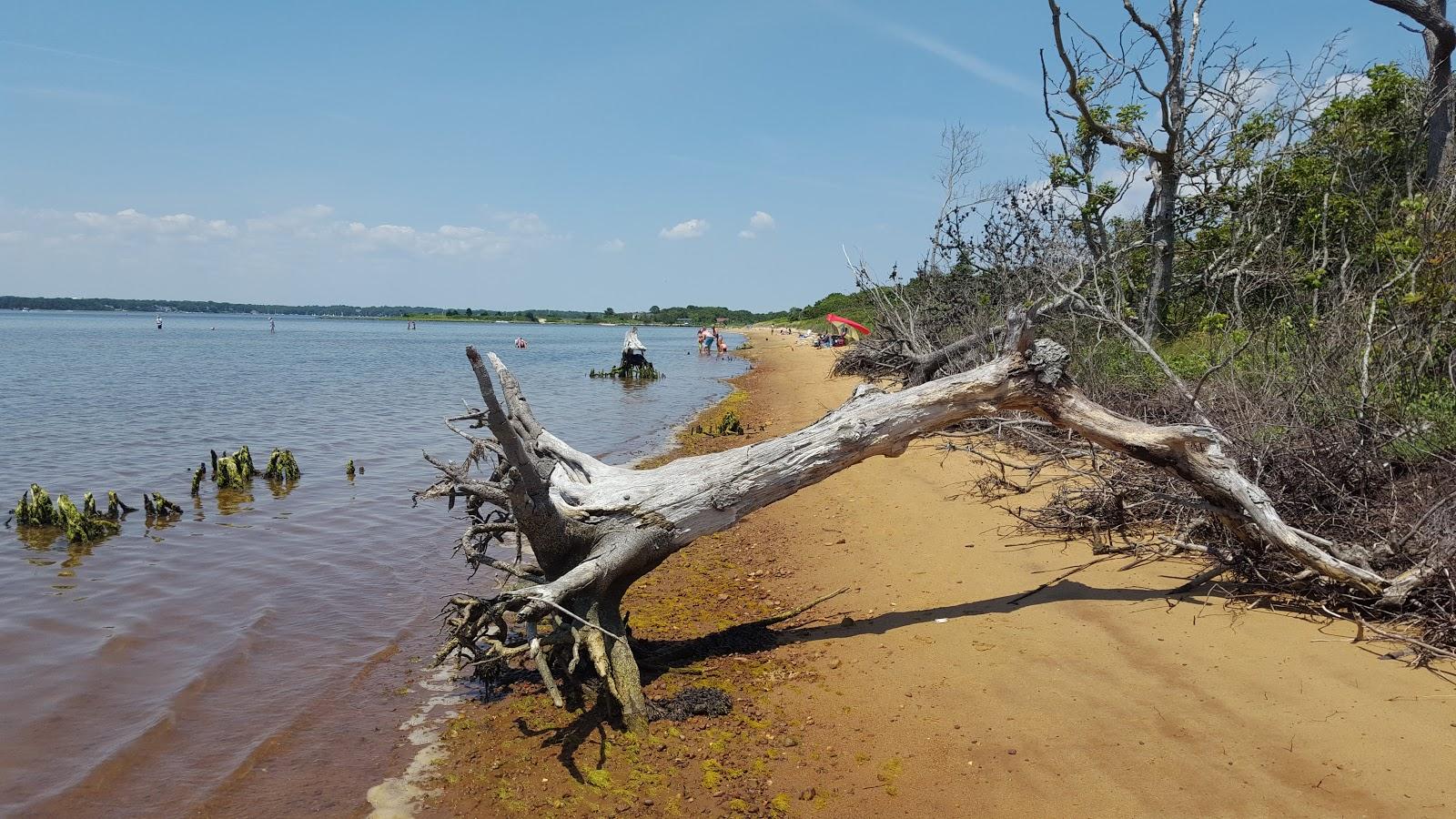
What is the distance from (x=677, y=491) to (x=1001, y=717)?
214 cm

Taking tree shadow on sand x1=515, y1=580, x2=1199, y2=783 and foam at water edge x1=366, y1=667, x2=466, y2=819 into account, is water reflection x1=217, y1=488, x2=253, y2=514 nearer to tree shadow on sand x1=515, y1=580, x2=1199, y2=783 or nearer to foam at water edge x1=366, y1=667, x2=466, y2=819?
foam at water edge x1=366, y1=667, x2=466, y2=819

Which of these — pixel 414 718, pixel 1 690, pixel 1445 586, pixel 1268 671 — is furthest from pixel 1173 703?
pixel 1 690

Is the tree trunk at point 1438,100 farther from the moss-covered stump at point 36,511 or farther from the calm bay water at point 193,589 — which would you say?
the moss-covered stump at point 36,511

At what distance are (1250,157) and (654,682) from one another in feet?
36.9

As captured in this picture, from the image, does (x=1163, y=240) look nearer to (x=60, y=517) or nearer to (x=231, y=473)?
(x=231, y=473)

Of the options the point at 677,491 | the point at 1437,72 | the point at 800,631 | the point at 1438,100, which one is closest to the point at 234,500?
the point at 677,491

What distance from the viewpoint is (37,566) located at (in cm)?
723

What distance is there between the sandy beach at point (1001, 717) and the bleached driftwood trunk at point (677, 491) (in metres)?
0.47

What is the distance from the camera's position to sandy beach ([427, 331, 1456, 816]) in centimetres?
347

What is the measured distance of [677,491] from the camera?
197 inches

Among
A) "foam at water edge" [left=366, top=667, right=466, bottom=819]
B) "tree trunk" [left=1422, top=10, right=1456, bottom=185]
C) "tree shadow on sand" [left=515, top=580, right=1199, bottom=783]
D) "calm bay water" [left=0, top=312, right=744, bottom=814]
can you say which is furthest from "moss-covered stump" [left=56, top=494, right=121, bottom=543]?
"tree trunk" [left=1422, top=10, right=1456, bottom=185]

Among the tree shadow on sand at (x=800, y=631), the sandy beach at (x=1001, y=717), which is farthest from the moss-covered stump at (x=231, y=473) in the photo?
the tree shadow on sand at (x=800, y=631)

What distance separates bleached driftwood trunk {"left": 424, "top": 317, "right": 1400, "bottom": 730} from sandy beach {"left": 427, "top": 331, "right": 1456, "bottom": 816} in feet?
1.53

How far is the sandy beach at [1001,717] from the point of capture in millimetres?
3467
